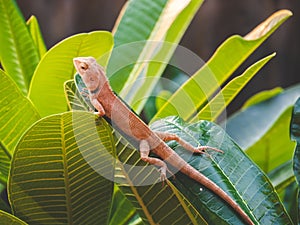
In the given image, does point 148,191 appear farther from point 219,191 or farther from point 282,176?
point 282,176

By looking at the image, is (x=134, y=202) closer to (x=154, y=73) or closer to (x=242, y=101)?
(x=154, y=73)

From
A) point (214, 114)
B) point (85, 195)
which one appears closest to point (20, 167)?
point (85, 195)

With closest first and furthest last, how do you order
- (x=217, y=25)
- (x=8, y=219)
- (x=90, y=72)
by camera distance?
(x=8, y=219) < (x=90, y=72) < (x=217, y=25)

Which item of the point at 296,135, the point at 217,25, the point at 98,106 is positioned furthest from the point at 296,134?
the point at 217,25

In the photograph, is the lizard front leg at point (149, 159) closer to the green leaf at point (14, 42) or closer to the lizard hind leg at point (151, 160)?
the lizard hind leg at point (151, 160)

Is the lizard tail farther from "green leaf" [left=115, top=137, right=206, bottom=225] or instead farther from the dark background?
the dark background

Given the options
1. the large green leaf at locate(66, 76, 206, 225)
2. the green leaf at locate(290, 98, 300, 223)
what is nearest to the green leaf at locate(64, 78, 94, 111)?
the large green leaf at locate(66, 76, 206, 225)
